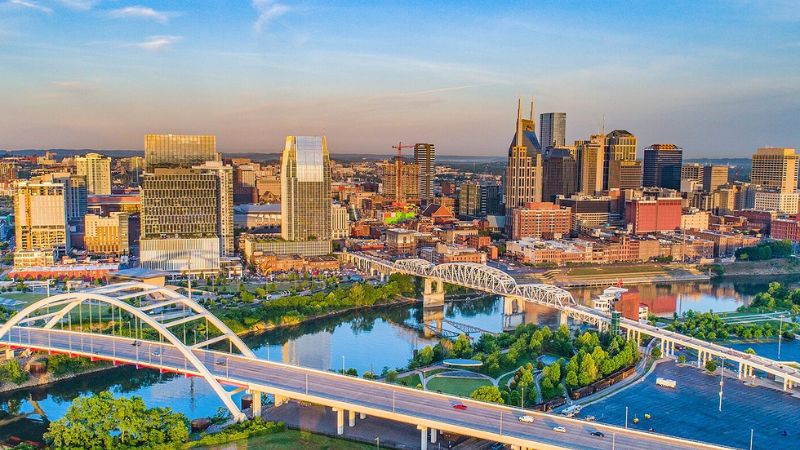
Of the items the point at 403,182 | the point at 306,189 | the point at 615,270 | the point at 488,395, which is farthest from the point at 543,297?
the point at 403,182

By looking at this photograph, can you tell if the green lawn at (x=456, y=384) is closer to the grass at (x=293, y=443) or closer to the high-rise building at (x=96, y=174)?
the grass at (x=293, y=443)

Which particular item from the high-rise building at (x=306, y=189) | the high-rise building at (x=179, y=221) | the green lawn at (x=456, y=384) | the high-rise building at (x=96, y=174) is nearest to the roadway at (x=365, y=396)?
the green lawn at (x=456, y=384)

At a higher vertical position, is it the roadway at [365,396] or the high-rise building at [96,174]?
the high-rise building at [96,174]

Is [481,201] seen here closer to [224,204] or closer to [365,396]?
[224,204]

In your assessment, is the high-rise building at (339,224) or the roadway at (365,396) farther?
the high-rise building at (339,224)

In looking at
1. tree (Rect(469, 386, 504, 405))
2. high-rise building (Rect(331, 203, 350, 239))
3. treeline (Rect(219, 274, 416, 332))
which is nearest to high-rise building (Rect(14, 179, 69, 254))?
treeline (Rect(219, 274, 416, 332))

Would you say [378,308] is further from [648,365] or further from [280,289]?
[648,365]
